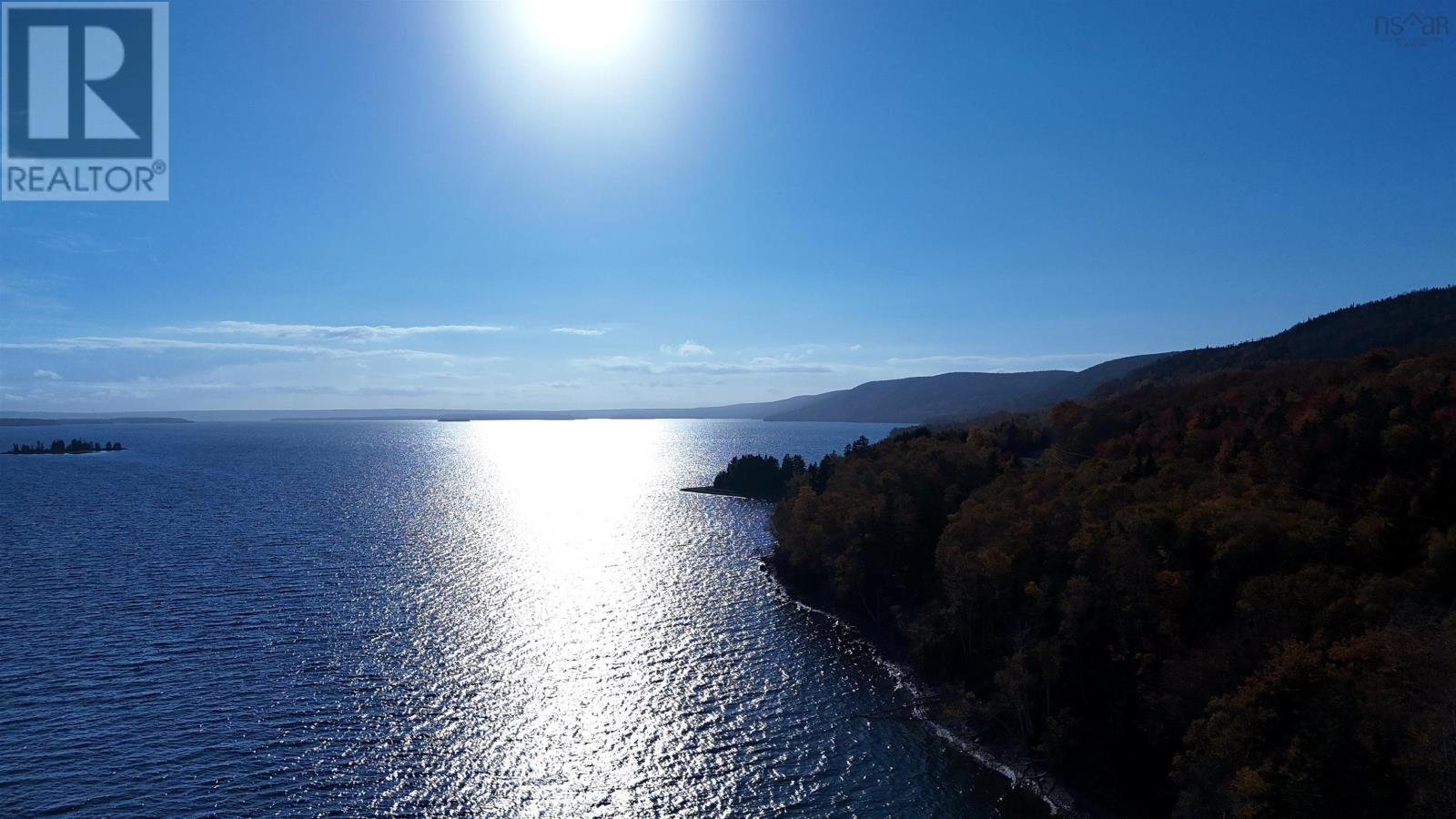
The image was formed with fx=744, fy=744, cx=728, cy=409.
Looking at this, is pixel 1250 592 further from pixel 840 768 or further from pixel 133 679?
pixel 133 679

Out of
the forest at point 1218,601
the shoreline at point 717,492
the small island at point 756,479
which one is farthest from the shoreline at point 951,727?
the small island at point 756,479

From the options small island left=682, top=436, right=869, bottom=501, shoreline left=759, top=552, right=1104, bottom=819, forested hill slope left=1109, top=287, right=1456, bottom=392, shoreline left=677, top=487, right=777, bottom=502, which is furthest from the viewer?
small island left=682, top=436, right=869, bottom=501

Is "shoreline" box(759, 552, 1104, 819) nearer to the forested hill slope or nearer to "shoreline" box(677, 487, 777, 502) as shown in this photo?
"shoreline" box(677, 487, 777, 502)

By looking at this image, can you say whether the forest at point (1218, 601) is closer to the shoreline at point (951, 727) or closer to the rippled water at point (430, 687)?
the shoreline at point (951, 727)

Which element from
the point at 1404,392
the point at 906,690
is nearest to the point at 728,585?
the point at 906,690

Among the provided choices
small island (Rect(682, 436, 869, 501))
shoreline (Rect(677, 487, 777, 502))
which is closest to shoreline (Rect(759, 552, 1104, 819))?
shoreline (Rect(677, 487, 777, 502))

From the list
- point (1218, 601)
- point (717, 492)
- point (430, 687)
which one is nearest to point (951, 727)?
point (1218, 601)

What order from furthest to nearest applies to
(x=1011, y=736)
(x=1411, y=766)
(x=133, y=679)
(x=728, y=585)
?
1. (x=728, y=585)
2. (x=133, y=679)
3. (x=1011, y=736)
4. (x=1411, y=766)

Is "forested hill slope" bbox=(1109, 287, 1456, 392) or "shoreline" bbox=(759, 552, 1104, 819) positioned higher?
"forested hill slope" bbox=(1109, 287, 1456, 392)
